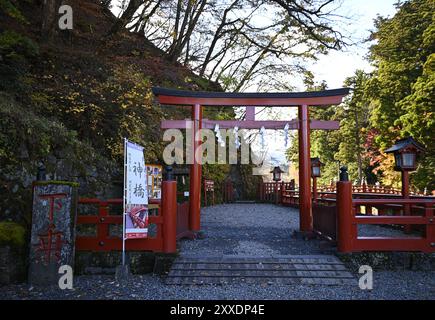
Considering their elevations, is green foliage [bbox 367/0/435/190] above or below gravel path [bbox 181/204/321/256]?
above

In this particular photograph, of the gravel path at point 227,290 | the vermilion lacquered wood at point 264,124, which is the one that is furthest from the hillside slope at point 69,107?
the vermilion lacquered wood at point 264,124

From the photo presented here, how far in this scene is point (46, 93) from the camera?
1002 centimetres

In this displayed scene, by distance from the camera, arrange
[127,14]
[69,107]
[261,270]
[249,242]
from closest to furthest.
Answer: [261,270] < [249,242] < [69,107] < [127,14]

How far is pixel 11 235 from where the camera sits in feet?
18.6

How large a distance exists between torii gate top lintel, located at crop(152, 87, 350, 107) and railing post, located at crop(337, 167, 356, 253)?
294 cm

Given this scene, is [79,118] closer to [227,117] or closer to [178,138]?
[178,138]

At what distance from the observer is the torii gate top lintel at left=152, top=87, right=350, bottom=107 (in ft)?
28.8

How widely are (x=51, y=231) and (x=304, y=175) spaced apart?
6011 mm

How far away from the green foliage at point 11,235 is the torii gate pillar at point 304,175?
6.30 metres

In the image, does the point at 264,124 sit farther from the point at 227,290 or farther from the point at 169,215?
the point at 227,290

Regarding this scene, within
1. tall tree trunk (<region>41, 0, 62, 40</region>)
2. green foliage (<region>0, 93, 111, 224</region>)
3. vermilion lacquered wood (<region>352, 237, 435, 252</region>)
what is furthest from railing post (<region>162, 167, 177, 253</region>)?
tall tree trunk (<region>41, 0, 62, 40</region>)

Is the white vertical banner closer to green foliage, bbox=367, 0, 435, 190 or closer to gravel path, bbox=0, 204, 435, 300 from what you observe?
gravel path, bbox=0, 204, 435, 300

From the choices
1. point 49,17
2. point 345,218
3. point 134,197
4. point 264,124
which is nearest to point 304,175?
point 264,124
